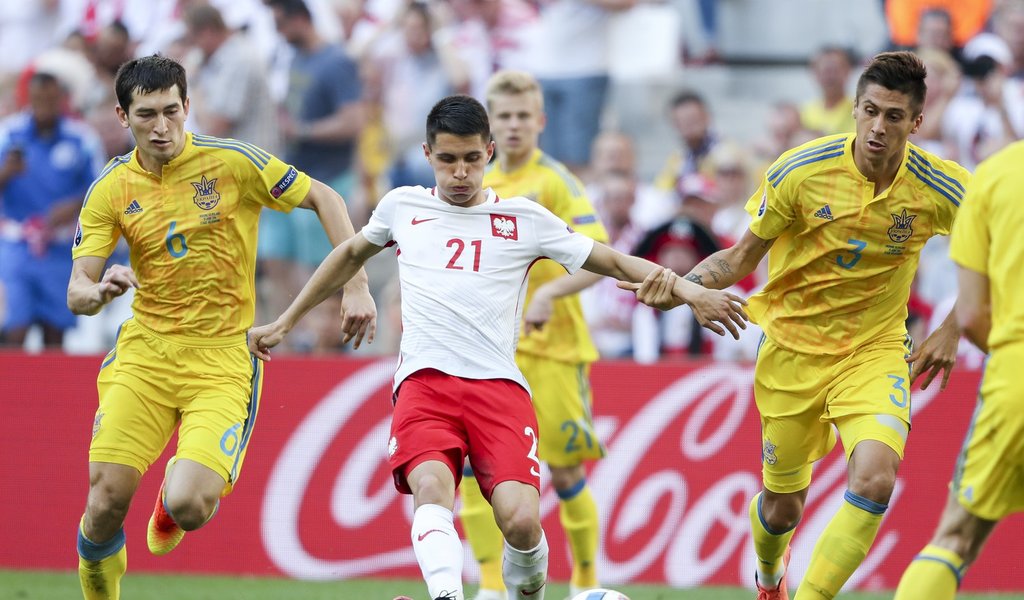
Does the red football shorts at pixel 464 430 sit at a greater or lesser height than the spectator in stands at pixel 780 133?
lesser

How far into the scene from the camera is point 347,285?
6555 millimetres

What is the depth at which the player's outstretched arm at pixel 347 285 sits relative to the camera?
631 centimetres

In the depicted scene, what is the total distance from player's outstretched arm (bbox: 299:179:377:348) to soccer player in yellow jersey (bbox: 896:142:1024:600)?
2726 mm

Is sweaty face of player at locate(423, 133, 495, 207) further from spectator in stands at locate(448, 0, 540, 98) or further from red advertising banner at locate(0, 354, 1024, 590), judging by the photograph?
spectator in stands at locate(448, 0, 540, 98)

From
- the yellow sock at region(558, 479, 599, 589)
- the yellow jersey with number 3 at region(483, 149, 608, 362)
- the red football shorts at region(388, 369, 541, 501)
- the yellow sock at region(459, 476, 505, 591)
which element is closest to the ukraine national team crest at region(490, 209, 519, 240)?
the red football shorts at region(388, 369, 541, 501)

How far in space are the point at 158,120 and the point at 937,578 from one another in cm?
422

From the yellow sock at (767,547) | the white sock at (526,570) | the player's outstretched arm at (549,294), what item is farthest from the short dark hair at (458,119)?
the yellow sock at (767,547)

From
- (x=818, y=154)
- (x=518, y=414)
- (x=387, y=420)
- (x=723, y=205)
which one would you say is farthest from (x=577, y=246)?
(x=723, y=205)

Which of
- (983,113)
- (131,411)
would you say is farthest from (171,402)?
(983,113)

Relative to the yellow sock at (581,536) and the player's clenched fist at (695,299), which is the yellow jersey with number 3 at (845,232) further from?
the yellow sock at (581,536)

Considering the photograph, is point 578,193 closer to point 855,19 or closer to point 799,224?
point 799,224

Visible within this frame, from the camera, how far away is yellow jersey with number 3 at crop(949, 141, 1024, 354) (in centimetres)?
466

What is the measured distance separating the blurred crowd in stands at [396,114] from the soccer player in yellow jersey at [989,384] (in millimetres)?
6540

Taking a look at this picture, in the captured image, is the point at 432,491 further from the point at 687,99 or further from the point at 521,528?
the point at 687,99
